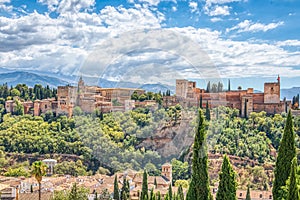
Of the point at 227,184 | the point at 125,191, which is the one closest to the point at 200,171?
the point at 227,184

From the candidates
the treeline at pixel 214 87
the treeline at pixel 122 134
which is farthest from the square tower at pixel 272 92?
the treeline at pixel 214 87

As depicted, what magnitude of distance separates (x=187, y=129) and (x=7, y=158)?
2225 cm

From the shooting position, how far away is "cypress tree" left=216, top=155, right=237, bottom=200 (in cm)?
729

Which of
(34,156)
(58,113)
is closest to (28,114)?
(58,113)

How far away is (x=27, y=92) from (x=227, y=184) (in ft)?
114

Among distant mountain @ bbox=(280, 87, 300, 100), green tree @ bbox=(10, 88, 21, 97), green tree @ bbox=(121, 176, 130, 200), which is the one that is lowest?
green tree @ bbox=(121, 176, 130, 200)

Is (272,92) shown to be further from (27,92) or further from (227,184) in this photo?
(227,184)

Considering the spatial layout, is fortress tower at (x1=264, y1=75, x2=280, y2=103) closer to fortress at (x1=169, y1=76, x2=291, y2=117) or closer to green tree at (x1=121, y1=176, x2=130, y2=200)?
fortress at (x1=169, y1=76, x2=291, y2=117)

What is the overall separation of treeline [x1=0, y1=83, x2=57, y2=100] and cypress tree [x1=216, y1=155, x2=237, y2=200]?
101 ft

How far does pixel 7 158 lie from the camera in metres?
27.3

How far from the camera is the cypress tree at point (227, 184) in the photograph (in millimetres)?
7293

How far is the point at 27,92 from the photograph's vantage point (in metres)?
39.3

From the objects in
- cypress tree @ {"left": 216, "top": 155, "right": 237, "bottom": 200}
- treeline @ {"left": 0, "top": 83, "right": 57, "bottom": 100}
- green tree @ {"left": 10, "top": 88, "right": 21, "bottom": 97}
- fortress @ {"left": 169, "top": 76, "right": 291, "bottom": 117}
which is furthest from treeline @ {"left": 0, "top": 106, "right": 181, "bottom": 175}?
green tree @ {"left": 10, "top": 88, "right": 21, "bottom": 97}

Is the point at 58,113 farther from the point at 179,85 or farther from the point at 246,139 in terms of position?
the point at 179,85
